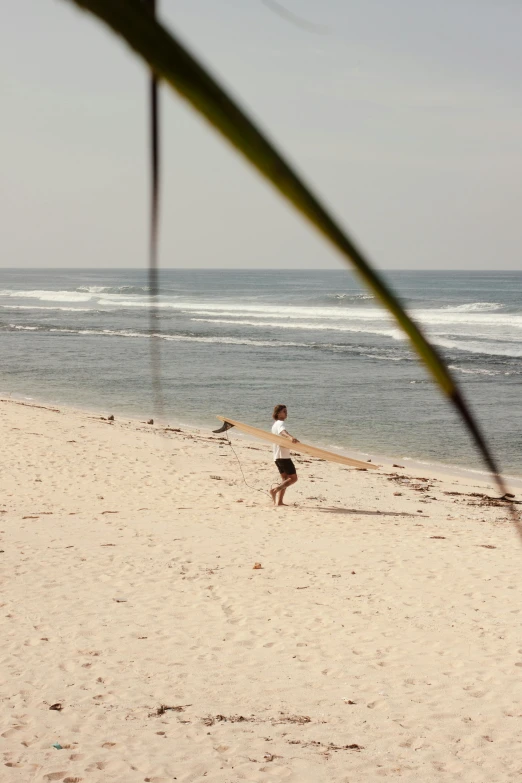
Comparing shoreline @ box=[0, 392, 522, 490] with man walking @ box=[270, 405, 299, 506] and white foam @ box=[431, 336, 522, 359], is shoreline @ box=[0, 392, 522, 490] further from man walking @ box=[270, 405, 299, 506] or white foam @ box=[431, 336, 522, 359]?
white foam @ box=[431, 336, 522, 359]

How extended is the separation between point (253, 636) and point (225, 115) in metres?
5.83

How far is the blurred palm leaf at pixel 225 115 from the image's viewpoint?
198 millimetres

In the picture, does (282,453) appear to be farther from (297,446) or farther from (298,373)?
(298,373)

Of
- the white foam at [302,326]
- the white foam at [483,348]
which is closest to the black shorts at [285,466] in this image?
the white foam at [483,348]

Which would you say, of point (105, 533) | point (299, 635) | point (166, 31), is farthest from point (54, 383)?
point (166, 31)

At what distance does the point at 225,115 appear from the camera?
199 millimetres

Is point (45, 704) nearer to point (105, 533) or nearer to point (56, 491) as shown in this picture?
point (105, 533)

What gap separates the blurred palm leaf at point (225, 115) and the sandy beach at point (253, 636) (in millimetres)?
1198

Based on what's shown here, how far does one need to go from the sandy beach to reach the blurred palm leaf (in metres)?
1.20

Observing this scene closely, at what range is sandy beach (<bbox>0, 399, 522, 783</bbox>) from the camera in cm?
403

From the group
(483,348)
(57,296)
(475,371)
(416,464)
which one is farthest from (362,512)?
(57,296)

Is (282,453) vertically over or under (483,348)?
under

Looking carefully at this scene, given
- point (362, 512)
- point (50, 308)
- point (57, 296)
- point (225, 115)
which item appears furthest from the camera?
point (57, 296)

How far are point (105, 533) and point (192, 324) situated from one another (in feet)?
98.8
